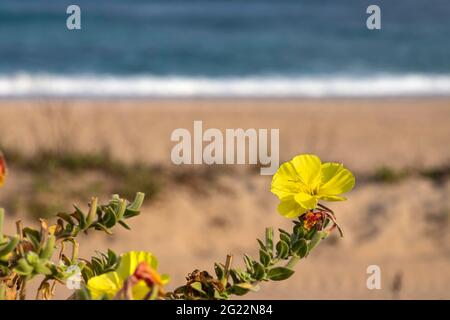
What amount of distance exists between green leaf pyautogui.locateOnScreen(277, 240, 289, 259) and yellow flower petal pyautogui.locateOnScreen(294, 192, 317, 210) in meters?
0.05

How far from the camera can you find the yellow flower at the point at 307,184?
34.7 inches

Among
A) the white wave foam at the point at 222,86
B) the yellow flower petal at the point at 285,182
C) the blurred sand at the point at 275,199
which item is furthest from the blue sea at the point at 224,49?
the yellow flower petal at the point at 285,182

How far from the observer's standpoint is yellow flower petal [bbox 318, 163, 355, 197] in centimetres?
88

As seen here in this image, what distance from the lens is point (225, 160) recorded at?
682 cm

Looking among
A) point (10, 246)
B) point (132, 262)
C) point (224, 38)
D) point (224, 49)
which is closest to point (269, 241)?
point (132, 262)

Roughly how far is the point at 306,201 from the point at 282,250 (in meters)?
0.06

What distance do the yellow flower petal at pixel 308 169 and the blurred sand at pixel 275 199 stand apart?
1378 millimetres

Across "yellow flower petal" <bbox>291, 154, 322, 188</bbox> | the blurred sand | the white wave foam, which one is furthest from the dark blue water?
"yellow flower petal" <bbox>291, 154, 322, 188</bbox>

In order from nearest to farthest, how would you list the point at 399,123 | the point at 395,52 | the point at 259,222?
the point at 259,222 → the point at 399,123 → the point at 395,52

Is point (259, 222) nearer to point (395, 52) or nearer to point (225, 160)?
point (225, 160)

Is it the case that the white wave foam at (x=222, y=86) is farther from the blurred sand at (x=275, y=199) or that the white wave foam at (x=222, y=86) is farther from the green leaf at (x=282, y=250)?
the green leaf at (x=282, y=250)

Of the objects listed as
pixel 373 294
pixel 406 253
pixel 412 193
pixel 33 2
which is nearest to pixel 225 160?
pixel 412 193
